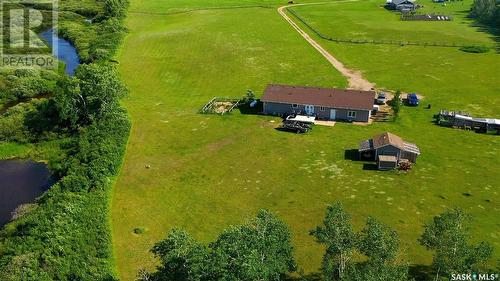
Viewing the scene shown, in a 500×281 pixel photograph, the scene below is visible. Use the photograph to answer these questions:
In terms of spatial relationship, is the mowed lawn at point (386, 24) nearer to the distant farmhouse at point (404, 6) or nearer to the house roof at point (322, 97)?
the distant farmhouse at point (404, 6)

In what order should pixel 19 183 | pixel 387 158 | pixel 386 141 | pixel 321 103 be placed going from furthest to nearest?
pixel 321 103 < pixel 19 183 < pixel 386 141 < pixel 387 158

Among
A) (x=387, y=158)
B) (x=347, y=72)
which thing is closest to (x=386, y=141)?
(x=387, y=158)

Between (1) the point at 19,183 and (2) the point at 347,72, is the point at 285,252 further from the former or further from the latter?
(2) the point at 347,72

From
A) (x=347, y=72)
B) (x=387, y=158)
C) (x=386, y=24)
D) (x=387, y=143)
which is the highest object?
(x=386, y=24)

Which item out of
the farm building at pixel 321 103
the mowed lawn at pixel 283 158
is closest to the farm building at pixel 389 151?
the mowed lawn at pixel 283 158

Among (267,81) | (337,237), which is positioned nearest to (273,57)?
(267,81)

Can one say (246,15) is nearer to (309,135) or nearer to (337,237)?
(309,135)
